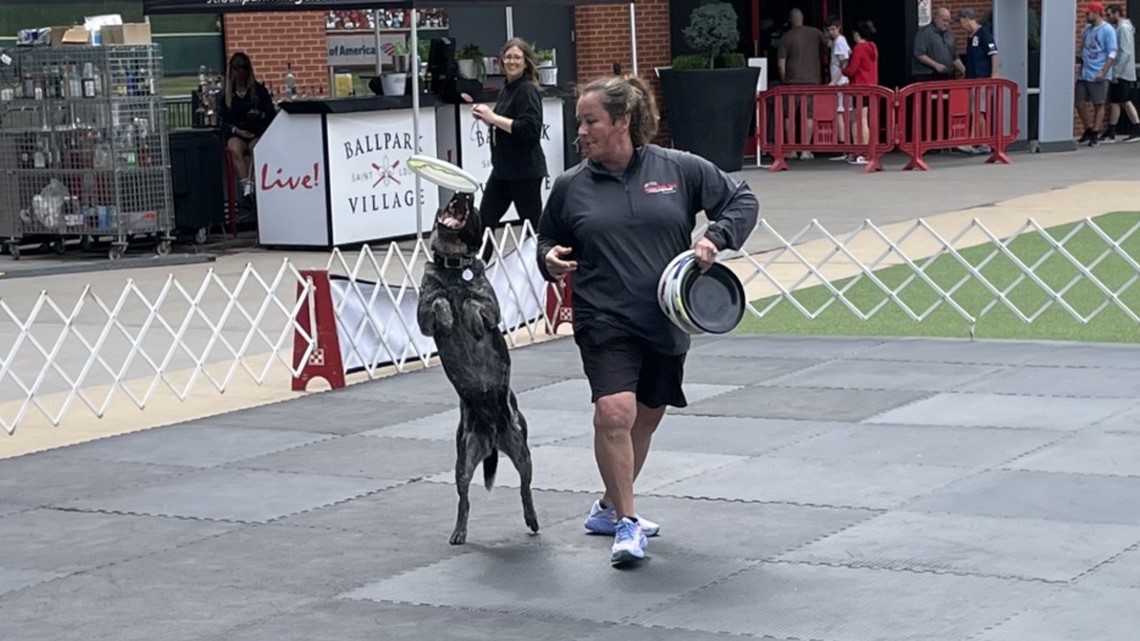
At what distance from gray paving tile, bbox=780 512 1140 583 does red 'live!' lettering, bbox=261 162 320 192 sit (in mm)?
10703

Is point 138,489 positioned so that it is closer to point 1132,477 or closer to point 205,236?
point 1132,477

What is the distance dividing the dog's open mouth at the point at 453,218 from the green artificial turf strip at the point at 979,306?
5.37 m

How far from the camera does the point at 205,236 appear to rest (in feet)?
60.2

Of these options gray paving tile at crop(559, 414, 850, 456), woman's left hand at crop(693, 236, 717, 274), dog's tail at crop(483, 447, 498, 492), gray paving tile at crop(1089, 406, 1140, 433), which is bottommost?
gray paving tile at crop(559, 414, 850, 456)

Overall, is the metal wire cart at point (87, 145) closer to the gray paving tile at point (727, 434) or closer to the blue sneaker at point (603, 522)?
the gray paving tile at point (727, 434)

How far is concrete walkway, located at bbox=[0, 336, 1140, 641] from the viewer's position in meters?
6.15

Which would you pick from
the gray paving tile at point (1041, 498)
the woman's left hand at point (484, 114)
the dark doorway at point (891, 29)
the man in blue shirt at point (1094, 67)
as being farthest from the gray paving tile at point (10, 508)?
the dark doorway at point (891, 29)

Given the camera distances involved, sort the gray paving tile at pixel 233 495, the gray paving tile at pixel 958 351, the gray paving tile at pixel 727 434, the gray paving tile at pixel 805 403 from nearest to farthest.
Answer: the gray paving tile at pixel 233 495 < the gray paving tile at pixel 727 434 < the gray paving tile at pixel 805 403 < the gray paving tile at pixel 958 351

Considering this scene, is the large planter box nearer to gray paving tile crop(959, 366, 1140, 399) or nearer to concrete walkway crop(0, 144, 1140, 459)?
concrete walkway crop(0, 144, 1140, 459)

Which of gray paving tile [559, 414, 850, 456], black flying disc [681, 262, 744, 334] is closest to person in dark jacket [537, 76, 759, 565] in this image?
black flying disc [681, 262, 744, 334]

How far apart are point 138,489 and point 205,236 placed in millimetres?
10216

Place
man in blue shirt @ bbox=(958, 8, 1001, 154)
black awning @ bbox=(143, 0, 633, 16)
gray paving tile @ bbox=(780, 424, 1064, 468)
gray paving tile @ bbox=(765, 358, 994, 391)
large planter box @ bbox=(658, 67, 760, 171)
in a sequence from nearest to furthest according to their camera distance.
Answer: gray paving tile @ bbox=(780, 424, 1064, 468), gray paving tile @ bbox=(765, 358, 994, 391), black awning @ bbox=(143, 0, 633, 16), large planter box @ bbox=(658, 67, 760, 171), man in blue shirt @ bbox=(958, 8, 1001, 154)

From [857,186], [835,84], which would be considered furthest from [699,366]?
[835,84]

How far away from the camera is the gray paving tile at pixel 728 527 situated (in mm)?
6973
